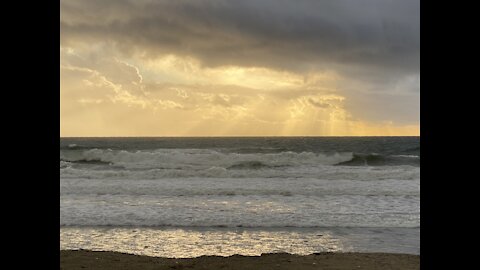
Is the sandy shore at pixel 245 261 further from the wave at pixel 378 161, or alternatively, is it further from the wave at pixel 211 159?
the wave at pixel 378 161

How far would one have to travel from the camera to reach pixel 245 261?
5.89 metres

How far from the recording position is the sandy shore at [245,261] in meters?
5.65

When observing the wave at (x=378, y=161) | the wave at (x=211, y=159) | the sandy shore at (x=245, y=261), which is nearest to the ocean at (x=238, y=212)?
the sandy shore at (x=245, y=261)

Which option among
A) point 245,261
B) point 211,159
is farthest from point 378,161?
point 245,261

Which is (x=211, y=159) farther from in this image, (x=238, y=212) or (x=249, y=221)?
(x=249, y=221)

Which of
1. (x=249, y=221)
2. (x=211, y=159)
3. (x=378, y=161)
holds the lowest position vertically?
(x=249, y=221)

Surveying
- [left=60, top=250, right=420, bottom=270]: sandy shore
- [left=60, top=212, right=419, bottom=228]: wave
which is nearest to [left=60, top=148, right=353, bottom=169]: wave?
[left=60, top=212, right=419, bottom=228]: wave

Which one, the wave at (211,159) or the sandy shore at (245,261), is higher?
the wave at (211,159)

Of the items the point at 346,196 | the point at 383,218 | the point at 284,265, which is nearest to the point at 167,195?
the point at 346,196

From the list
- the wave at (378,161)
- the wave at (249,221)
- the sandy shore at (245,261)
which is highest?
the wave at (378,161)
